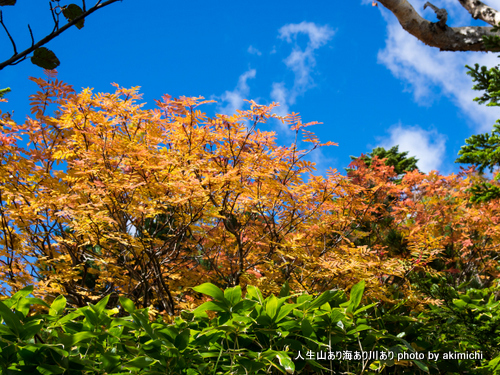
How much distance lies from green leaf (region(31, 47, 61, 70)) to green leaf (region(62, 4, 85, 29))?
0.29 feet

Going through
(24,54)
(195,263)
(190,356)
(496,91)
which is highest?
(496,91)

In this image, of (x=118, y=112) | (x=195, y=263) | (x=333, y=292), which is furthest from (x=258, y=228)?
(x=333, y=292)

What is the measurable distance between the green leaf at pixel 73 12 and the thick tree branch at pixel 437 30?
4.36 metres

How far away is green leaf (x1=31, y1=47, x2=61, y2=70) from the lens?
0.85 m

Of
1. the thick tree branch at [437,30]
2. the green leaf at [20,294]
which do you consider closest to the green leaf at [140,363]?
the green leaf at [20,294]

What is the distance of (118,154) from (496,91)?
4.17m

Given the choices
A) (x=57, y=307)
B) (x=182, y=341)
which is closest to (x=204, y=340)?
(x=182, y=341)

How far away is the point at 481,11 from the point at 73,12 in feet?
16.3

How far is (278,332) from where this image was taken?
167cm

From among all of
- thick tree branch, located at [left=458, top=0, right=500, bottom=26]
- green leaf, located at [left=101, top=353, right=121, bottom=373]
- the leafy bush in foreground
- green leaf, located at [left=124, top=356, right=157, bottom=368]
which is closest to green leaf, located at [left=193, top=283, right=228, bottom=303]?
the leafy bush in foreground

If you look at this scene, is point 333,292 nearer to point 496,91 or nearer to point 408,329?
point 408,329

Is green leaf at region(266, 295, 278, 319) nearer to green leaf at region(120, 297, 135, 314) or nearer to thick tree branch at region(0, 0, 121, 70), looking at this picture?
green leaf at region(120, 297, 135, 314)

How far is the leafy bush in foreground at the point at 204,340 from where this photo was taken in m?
1.52

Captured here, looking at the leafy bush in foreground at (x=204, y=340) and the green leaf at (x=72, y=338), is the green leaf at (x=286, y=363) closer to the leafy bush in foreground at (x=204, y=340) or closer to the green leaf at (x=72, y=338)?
the leafy bush in foreground at (x=204, y=340)
